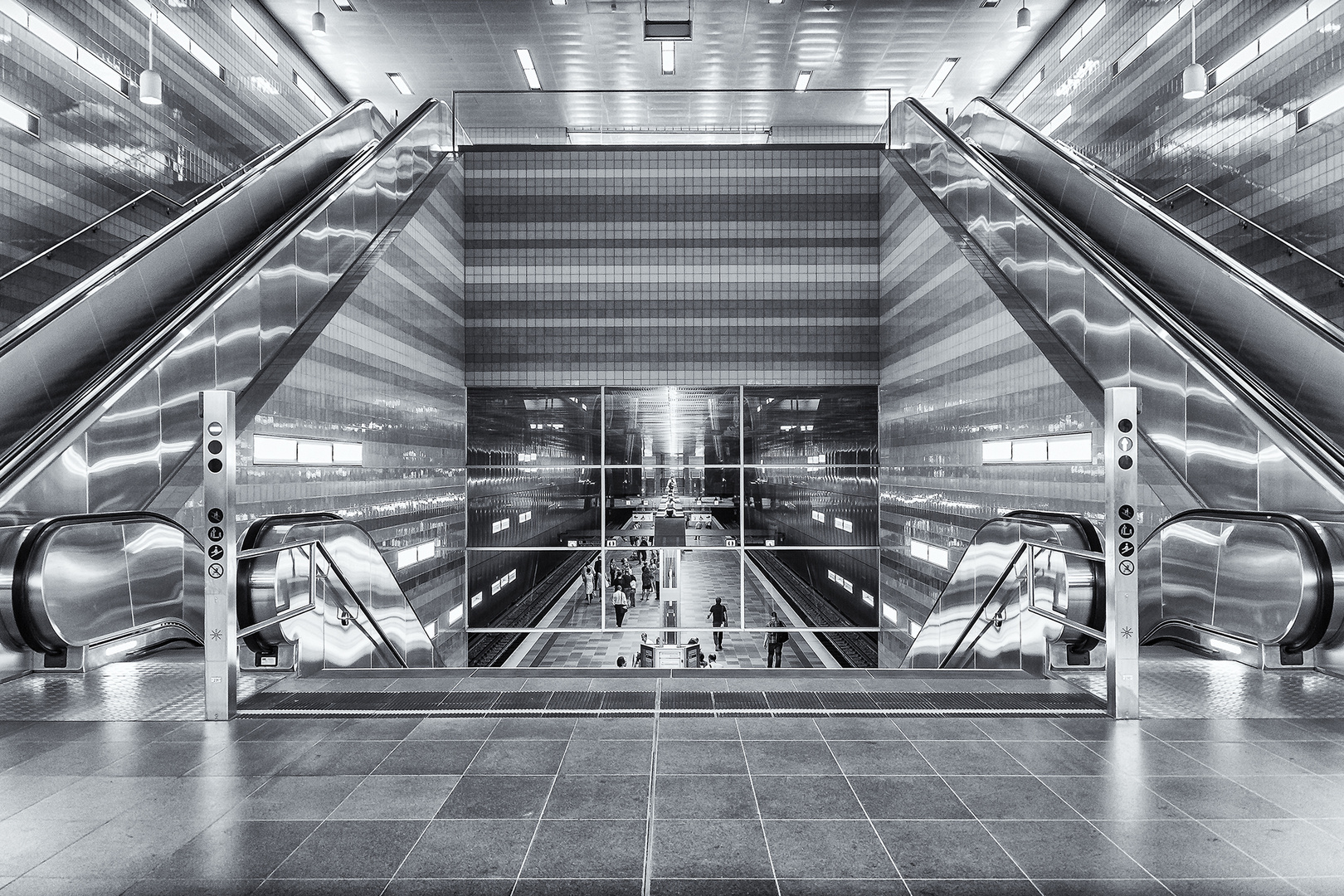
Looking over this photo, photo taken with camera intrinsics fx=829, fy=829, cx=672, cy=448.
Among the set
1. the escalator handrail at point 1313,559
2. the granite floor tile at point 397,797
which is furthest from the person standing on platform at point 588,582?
the granite floor tile at point 397,797

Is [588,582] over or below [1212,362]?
below

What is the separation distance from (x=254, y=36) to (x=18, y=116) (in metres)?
6.50

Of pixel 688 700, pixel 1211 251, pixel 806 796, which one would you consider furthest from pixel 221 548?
pixel 1211 251

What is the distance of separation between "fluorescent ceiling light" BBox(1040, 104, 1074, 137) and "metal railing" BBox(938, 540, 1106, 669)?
36.1ft

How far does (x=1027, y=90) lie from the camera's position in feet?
55.5

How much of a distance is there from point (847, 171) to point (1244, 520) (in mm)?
10067

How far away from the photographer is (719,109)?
18.9 meters

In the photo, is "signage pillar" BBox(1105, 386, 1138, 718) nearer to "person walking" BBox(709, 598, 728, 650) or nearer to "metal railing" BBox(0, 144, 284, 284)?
"metal railing" BBox(0, 144, 284, 284)

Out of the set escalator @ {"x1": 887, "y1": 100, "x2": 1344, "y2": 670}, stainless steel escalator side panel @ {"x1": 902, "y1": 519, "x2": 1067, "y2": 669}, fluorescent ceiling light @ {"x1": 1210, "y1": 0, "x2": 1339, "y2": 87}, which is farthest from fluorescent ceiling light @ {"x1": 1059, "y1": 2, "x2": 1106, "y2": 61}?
stainless steel escalator side panel @ {"x1": 902, "y1": 519, "x2": 1067, "y2": 669}

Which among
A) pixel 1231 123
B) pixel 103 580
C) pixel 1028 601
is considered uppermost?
pixel 1231 123

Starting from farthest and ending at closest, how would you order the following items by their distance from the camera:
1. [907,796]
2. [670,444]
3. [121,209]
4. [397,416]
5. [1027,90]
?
[1027,90] < [670,444] < [397,416] < [121,209] < [907,796]

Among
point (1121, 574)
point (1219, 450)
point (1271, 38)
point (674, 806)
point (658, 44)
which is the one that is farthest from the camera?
point (658, 44)

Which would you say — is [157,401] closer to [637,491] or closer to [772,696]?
[772,696]

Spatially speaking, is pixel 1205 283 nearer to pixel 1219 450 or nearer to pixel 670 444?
pixel 1219 450
